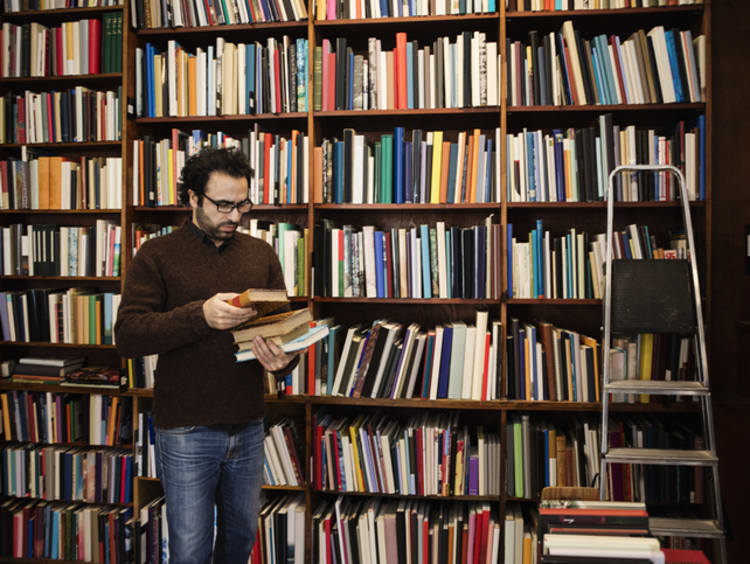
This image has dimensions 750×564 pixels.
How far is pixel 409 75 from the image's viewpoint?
2248 mm

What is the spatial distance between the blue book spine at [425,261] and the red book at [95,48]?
5.53 ft

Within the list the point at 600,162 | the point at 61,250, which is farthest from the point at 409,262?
the point at 61,250

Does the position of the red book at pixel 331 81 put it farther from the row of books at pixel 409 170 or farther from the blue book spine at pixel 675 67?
the blue book spine at pixel 675 67

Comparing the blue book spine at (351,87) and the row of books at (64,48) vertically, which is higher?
the row of books at (64,48)

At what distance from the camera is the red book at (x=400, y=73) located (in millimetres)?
2238

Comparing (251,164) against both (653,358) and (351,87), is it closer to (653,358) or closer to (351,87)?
(351,87)

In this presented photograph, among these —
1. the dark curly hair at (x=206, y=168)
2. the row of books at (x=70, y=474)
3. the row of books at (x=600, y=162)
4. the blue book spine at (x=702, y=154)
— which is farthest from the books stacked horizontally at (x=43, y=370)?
the blue book spine at (x=702, y=154)

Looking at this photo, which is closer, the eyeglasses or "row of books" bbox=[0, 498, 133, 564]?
the eyeglasses

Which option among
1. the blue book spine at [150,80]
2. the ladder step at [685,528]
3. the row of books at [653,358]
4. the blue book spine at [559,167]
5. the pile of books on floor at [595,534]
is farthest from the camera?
the blue book spine at [150,80]

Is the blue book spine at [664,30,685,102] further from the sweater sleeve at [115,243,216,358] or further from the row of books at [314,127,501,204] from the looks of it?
the sweater sleeve at [115,243,216,358]

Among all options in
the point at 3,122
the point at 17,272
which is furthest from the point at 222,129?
the point at 17,272

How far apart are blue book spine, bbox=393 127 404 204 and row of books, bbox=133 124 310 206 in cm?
37

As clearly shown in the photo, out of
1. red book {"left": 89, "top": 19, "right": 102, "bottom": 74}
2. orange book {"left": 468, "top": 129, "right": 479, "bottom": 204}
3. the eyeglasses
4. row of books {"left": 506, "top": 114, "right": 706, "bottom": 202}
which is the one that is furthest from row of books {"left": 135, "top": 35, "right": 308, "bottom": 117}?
row of books {"left": 506, "top": 114, "right": 706, "bottom": 202}

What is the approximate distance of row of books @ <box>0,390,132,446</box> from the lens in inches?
97.7
